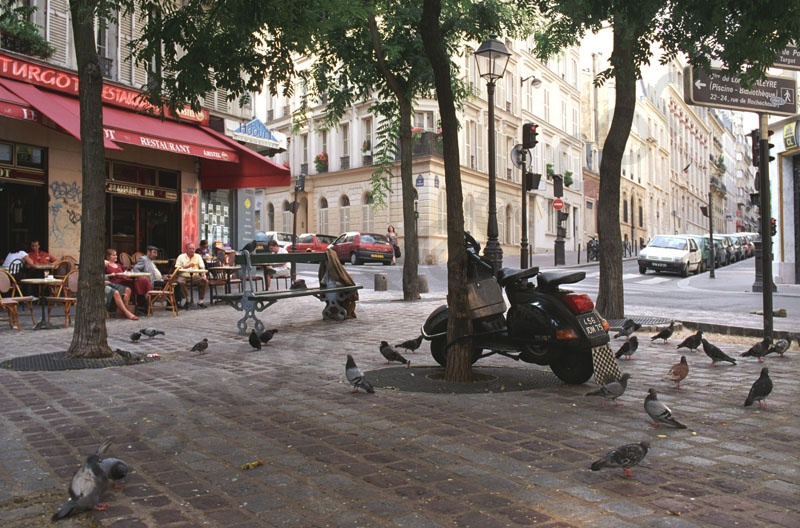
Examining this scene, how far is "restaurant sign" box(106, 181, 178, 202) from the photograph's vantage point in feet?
50.3

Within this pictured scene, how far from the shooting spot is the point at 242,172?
659 inches

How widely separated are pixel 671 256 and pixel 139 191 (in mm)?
18940

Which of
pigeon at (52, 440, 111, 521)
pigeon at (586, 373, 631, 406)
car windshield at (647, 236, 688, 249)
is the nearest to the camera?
pigeon at (52, 440, 111, 521)

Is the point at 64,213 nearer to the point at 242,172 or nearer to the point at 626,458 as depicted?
the point at 242,172

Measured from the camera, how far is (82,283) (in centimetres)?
721

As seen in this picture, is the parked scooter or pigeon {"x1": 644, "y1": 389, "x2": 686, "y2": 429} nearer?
pigeon {"x1": 644, "y1": 389, "x2": 686, "y2": 429}

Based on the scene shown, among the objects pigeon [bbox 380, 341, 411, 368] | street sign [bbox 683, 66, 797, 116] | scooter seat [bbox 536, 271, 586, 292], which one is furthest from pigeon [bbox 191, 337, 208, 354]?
street sign [bbox 683, 66, 797, 116]

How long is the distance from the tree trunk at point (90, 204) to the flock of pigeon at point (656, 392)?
5097 mm

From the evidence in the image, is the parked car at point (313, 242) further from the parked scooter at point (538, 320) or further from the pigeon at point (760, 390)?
the pigeon at point (760, 390)

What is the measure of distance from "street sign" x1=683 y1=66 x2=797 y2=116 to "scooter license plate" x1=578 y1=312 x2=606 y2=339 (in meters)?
2.97

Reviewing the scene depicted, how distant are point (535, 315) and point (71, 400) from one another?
375cm

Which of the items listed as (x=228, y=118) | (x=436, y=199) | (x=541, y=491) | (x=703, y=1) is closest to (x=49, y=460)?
(x=541, y=491)

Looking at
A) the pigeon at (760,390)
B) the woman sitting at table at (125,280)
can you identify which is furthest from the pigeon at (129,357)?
the pigeon at (760,390)

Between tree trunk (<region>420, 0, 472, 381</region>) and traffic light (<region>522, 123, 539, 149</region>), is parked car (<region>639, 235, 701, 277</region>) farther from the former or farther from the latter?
tree trunk (<region>420, 0, 472, 381</region>)
